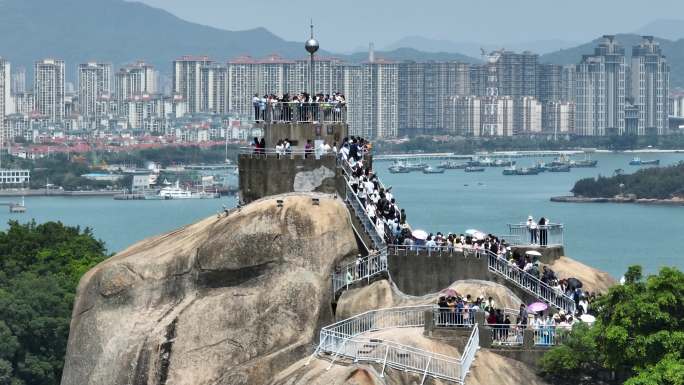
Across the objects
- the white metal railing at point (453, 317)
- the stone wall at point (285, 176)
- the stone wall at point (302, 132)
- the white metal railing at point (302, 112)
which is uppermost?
the white metal railing at point (302, 112)

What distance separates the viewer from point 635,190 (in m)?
155

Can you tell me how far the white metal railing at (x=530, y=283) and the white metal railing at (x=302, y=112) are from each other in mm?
3846

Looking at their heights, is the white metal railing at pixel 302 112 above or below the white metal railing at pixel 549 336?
above

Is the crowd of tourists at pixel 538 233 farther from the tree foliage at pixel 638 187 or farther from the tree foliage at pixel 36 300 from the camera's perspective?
the tree foliage at pixel 638 187

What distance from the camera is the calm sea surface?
9412 cm

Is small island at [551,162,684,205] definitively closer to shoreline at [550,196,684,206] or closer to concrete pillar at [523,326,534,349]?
shoreline at [550,196,684,206]

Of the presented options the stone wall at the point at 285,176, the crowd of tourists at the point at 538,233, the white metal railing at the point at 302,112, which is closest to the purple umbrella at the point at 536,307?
the crowd of tourists at the point at 538,233

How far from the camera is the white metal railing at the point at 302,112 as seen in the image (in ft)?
86.0

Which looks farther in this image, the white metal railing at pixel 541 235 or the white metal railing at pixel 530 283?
the white metal railing at pixel 541 235

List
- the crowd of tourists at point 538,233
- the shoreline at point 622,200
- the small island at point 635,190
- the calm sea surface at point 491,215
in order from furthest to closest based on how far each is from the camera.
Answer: the small island at point 635,190
the shoreline at point 622,200
the calm sea surface at point 491,215
the crowd of tourists at point 538,233

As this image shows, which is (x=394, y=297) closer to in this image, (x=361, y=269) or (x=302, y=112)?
(x=361, y=269)

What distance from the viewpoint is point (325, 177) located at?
25.5 metres

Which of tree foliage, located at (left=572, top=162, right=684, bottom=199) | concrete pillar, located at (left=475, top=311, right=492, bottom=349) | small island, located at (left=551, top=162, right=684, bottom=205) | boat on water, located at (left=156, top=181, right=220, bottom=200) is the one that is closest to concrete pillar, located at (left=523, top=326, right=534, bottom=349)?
concrete pillar, located at (left=475, top=311, right=492, bottom=349)

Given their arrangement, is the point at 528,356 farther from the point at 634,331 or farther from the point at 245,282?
the point at 245,282
